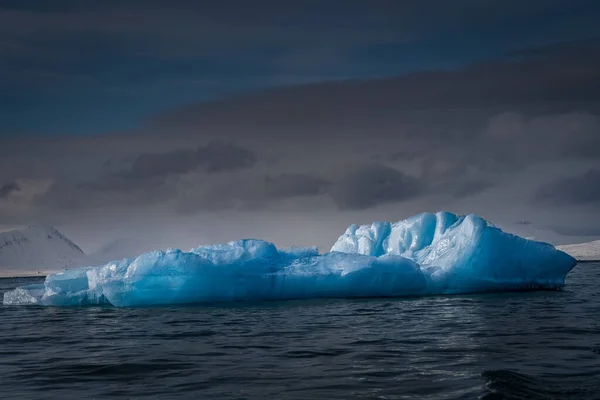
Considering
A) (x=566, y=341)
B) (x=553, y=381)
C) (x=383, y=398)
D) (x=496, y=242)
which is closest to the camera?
(x=383, y=398)

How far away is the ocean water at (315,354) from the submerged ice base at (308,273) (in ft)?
Result: 11.4

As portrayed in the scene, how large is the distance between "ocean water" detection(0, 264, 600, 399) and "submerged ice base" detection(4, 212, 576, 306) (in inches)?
137

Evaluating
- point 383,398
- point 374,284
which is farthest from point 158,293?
point 383,398

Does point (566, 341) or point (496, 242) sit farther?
point (496, 242)

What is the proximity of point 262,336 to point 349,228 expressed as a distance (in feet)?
71.2

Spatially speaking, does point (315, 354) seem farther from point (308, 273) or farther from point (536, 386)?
point (308, 273)

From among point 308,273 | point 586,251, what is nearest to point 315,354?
point 308,273

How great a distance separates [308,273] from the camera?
2588 centimetres

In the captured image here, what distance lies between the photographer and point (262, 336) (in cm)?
1534

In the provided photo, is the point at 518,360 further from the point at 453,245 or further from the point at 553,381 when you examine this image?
the point at 453,245

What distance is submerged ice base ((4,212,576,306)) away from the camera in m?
25.2

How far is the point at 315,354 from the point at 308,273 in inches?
536

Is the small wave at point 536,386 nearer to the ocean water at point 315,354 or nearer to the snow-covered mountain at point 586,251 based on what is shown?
the ocean water at point 315,354

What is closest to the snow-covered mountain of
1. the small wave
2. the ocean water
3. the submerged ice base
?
the submerged ice base
